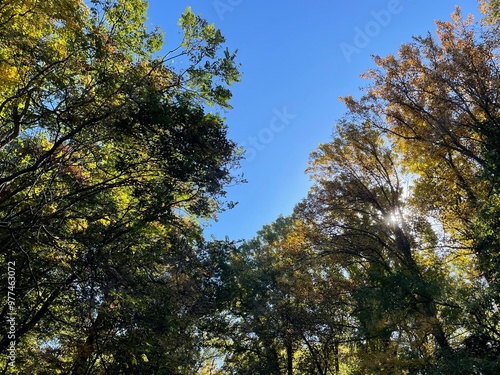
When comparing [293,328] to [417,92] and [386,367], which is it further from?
[417,92]

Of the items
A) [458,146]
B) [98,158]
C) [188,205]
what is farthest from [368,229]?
[98,158]

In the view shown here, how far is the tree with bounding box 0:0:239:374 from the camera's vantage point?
15.9 ft

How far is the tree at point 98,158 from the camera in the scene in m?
4.84

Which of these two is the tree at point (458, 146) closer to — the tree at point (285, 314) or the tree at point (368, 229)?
the tree at point (368, 229)

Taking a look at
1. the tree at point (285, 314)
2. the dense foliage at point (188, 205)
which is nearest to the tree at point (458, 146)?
the dense foliage at point (188, 205)

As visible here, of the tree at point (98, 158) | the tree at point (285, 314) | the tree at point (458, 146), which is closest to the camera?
the tree at point (98, 158)

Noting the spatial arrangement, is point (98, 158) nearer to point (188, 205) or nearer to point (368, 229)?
point (188, 205)

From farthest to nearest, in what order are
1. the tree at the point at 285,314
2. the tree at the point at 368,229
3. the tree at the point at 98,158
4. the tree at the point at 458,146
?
the tree at the point at 285,314, the tree at the point at 368,229, the tree at the point at 458,146, the tree at the point at 98,158

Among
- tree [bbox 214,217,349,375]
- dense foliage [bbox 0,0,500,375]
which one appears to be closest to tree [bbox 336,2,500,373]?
dense foliage [bbox 0,0,500,375]

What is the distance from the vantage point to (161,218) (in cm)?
583

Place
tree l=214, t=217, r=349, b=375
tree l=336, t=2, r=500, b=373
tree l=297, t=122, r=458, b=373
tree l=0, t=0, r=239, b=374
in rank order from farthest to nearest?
tree l=214, t=217, r=349, b=375 → tree l=297, t=122, r=458, b=373 → tree l=336, t=2, r=500, b=373 → tree l=0, t=0, r=239, b=374

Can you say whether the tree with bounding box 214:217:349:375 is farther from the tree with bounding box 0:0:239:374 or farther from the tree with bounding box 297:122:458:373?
the tree with bounding box 0:0:239:374

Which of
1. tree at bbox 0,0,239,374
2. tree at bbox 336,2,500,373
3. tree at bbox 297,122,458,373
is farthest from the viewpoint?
tree at bbox 297,122,458,373

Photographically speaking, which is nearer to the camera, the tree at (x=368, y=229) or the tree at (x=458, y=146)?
the tree at (x=458, y=146)
